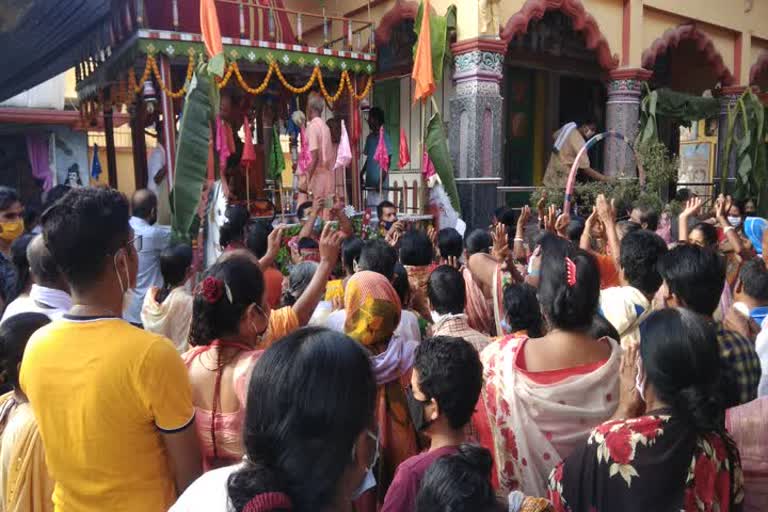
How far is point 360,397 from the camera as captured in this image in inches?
40.6

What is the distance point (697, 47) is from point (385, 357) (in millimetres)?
12922

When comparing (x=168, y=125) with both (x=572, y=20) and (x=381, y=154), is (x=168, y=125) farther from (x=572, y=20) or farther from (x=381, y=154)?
(x=572, y=20)

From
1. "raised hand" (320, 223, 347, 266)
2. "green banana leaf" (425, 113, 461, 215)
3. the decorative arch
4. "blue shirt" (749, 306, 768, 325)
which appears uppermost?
the decorative arch

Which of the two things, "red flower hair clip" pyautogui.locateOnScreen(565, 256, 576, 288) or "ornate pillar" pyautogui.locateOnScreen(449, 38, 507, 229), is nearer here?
"red flower hair clip" pyautogui.locateOnScreen(565, 256, 576, 288)

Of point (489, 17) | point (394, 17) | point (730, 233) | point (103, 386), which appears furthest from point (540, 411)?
point (394, 17)

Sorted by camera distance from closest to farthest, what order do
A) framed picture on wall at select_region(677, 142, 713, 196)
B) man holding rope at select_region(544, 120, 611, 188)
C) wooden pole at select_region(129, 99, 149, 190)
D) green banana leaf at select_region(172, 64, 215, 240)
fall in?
green banana leaf at select_region(172, 64, 215, 240) < wooden pole at select_region(129, 99, 149, 190) < man holding rope at select_region(544, 120, 611, 188) < framed picture on wall at select_region(677, 142, 713, 196)

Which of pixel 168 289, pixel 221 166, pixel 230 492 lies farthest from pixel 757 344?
pixel 221 166

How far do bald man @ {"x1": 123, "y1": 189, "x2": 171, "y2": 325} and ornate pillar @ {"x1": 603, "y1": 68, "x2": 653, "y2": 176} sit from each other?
860 cm

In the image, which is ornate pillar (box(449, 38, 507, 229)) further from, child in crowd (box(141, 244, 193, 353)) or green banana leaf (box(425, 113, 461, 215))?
child in crowd (box(141, 244, 193, 353))

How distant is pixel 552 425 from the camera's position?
196 centimetres

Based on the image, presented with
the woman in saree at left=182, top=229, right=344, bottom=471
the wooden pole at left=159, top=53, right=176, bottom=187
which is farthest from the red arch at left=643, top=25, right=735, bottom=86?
the woman in saree at left=182, top=229, right=344, bottom=471

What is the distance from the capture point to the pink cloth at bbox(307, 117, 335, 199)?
797 centimetres

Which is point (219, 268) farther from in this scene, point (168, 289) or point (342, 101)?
point (342, 101)

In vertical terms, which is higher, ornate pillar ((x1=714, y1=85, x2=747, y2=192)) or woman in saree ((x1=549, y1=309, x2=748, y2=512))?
ornate pillar ((x1=714, y1=85, x2=747, y2=192))
